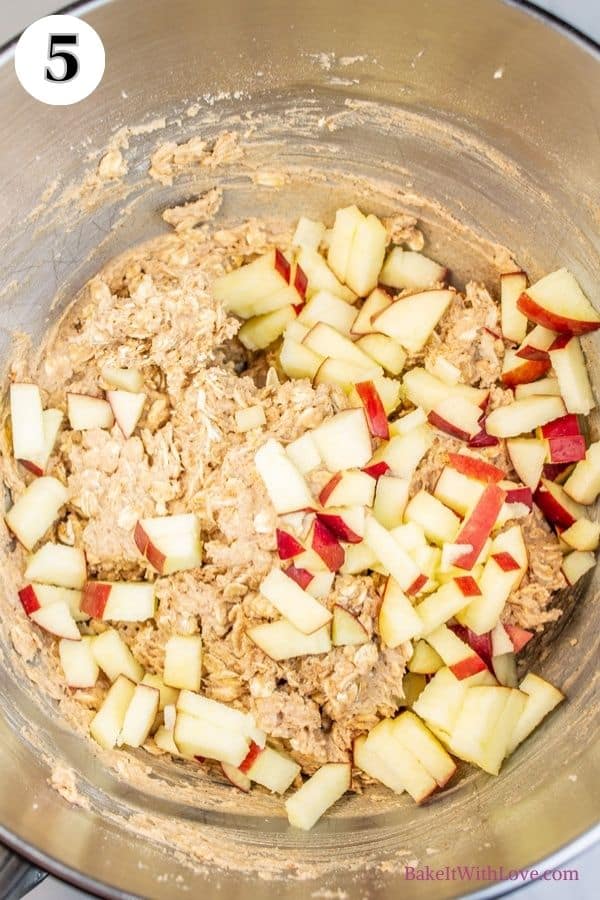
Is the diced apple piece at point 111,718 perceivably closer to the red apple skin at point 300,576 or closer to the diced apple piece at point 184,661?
the diced apple piece at point 184,661

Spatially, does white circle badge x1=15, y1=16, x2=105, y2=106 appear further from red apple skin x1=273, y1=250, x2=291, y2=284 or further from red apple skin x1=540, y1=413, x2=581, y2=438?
red apple skin x1=540, y1=413, x2=581, y2=438

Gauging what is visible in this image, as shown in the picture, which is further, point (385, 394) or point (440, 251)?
point (440, 251)

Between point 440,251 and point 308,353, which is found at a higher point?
point 440,251

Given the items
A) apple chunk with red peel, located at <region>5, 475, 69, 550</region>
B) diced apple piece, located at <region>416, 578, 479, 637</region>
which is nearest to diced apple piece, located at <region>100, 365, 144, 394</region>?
apple chunk with red peel, located at <region>5, 475, 69, 550</region>

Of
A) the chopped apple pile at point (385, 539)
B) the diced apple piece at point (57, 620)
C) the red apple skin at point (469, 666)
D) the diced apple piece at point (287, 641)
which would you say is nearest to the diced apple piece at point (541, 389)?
the chopped apple pile at point (385, 539)

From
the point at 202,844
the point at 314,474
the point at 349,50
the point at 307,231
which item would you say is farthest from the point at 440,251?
the point at 202,844

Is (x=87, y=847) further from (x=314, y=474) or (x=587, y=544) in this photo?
(x=587, y=544)

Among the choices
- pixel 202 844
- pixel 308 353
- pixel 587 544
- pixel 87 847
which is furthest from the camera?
pixel 308 353
